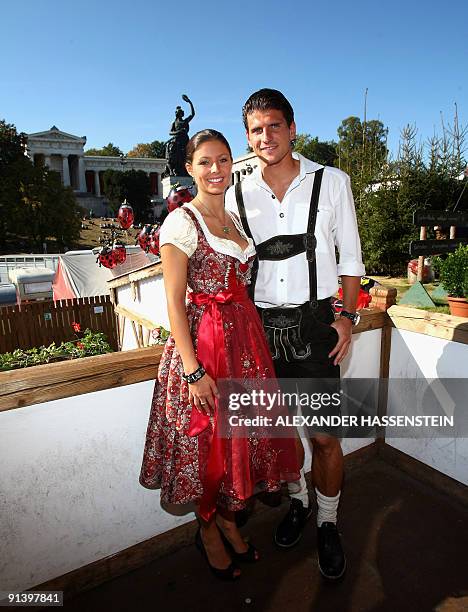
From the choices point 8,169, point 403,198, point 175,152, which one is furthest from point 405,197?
point 8,169

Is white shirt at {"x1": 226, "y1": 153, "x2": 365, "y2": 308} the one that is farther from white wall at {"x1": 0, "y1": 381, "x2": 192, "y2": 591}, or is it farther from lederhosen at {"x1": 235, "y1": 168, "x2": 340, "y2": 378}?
white wall at {"x1": 0, "y1": 381, "x2": 192, "y2": 591}

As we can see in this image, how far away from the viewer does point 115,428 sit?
2.15 m

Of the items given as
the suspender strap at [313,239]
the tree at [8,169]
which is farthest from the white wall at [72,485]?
the tree at [8,169]

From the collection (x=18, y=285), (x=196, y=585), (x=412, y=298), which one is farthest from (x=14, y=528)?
(x=18, y=285)

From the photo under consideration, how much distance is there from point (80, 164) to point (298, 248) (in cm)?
8234

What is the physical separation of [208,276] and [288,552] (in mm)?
1643

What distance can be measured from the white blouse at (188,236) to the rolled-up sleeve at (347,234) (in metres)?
0.56

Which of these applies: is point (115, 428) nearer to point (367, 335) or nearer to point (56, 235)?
point (367, 335)

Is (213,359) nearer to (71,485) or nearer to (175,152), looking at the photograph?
(71,485)

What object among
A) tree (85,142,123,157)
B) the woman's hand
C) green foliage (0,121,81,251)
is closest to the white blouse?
the woman's hand

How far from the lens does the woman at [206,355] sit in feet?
5.56

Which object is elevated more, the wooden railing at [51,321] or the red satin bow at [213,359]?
the red satin bow at [213,359]

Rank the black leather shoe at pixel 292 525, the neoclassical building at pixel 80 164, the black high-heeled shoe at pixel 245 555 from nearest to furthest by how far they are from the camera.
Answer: the black high-heeled shoe at pixel 245 555
the black leather shoe at pixel 292 525
the neoclassical building at pixel 80 164

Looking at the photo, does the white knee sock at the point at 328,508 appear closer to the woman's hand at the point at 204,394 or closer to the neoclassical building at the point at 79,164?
the woman's hand at the point at 204,394
